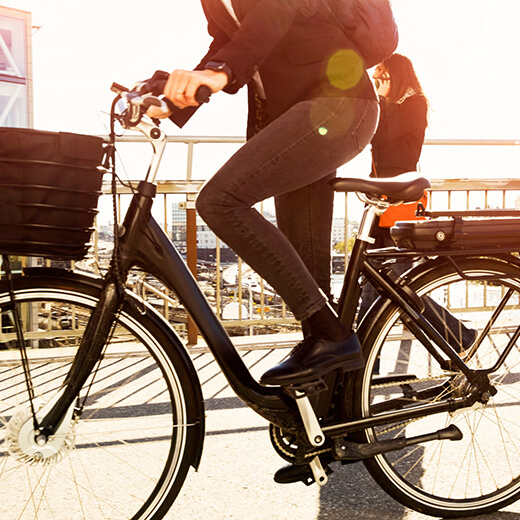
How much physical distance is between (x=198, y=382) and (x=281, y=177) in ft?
2.21

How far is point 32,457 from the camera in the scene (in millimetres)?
1810

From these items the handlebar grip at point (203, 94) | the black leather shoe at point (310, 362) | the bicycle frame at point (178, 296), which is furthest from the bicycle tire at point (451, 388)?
the handlebar grip at point (203, 94)

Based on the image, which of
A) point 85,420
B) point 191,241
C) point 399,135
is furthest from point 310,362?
point 191,241

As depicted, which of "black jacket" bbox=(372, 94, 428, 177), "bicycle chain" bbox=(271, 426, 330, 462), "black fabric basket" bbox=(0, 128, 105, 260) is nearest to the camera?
"black fabric basket" bbox=(0, 128, 105, 260)

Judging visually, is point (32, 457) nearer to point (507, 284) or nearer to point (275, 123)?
point (275, 123)

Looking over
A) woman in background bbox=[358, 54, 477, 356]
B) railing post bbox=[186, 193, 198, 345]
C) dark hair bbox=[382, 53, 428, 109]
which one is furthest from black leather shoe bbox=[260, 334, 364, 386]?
railing post bbox=[186, 193, 198, 345]

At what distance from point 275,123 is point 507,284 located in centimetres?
103

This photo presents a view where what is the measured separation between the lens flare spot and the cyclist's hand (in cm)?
42

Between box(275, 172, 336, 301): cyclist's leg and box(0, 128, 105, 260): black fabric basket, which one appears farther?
box(275, 172, 336, 301): cyclist's leg

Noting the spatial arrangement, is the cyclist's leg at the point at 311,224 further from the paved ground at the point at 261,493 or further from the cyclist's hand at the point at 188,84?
the paved ground at the point at 261,493

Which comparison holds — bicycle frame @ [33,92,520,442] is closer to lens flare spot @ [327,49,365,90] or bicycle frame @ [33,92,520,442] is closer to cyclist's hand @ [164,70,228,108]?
cyclist's hand @ [164,70,228,108]

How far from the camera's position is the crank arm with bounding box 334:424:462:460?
6.74ft

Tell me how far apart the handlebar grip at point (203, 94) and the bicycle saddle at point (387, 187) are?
20.3 inches

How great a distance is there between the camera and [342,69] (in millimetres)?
1910
